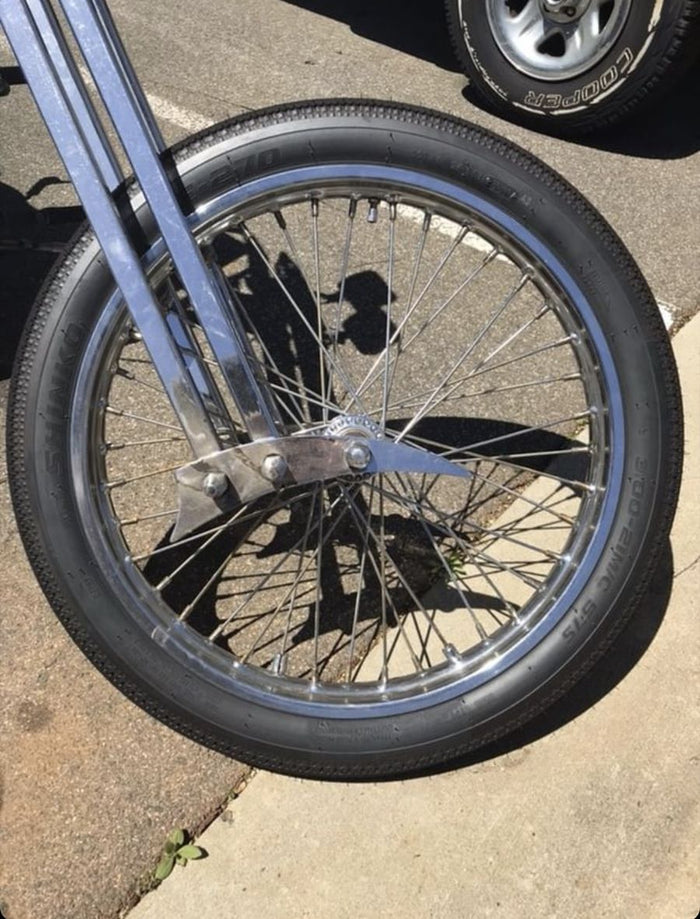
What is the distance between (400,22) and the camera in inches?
179

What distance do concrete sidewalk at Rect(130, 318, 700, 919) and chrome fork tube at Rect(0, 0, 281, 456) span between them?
773mm

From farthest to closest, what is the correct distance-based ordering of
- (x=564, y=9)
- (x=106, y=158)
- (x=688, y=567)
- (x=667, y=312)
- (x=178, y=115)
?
(x=178, y=115), (x=564, y=9), (x=667, y=312), (x=688, y=567), (x=106, y=158)

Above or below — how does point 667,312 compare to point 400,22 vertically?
below

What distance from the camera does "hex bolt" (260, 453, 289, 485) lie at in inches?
63.3

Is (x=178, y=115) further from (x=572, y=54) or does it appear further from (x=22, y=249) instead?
(x=572, y=54)

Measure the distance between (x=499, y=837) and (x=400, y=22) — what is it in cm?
391

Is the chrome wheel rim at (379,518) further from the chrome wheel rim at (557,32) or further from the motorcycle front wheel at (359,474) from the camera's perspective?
the chrome wheel rim at (557,32)

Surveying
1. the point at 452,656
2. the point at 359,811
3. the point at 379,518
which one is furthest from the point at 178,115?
the point at 359,811

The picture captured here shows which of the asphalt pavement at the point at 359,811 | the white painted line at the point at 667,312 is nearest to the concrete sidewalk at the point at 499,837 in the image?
the asphalt pavement at the point at 359,811

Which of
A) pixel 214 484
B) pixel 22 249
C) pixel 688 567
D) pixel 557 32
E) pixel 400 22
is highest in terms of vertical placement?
pixel 400 22

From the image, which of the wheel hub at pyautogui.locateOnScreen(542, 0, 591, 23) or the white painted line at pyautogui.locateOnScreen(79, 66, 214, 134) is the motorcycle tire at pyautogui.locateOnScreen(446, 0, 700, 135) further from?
the white painted line at pyautogui.locateOnScreen(79, 66, 214, 134)

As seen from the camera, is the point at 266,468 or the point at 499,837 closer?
the point at 266,468

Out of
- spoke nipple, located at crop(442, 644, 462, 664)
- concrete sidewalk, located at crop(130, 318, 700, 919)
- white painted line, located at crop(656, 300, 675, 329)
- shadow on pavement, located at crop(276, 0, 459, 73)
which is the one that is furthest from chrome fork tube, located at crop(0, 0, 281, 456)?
shadow on pavement, located at crop(276, 0, 459, 73)

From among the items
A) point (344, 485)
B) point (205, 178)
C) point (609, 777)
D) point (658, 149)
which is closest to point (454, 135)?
point (205, 178)
